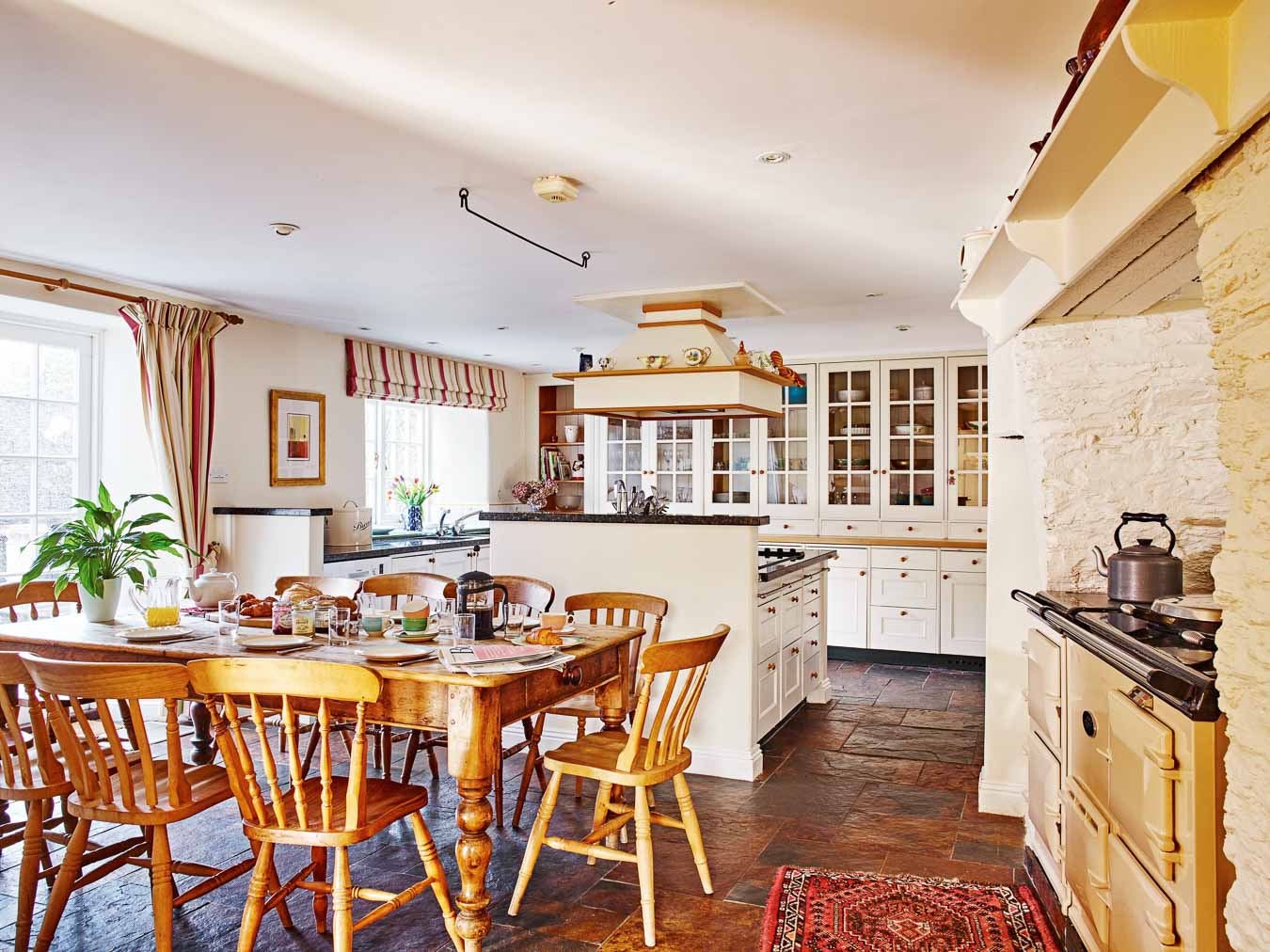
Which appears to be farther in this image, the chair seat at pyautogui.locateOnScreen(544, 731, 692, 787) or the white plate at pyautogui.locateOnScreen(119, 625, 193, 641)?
the white plate at pyautogui.locateOnScreen(119, 625, 193, 641)

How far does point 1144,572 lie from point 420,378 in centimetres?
558

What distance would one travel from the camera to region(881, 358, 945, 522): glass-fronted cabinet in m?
7.22

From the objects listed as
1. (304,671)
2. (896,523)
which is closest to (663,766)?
(304,671)

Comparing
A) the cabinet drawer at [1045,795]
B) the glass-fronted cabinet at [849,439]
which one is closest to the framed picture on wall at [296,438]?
the glass-fronted cabinet at [849,439]

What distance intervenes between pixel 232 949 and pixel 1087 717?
2.27 meters

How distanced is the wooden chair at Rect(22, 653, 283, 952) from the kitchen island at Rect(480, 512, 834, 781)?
85.7 inches

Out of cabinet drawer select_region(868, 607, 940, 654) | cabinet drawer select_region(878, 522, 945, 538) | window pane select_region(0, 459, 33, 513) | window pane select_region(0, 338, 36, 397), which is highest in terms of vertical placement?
window pane select_region(0, 338, 36, 397)

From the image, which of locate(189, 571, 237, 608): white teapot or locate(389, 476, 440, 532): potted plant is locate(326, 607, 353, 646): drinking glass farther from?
locate(389, 476, 440, 532): potted plant

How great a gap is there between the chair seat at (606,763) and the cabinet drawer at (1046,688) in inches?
40.5

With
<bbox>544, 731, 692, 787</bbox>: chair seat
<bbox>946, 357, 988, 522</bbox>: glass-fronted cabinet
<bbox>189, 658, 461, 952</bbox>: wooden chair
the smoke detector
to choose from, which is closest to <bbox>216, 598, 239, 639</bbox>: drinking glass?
<bbox>189, 658, 461, 952</bbox>: wooden chair

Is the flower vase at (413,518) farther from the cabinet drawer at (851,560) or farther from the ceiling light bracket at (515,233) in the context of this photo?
the ceiling light bracket at (515,233)

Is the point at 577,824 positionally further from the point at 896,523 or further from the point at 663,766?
the point at 896,523

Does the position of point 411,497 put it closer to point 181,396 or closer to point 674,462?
point 674,462

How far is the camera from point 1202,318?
8.29 feet
